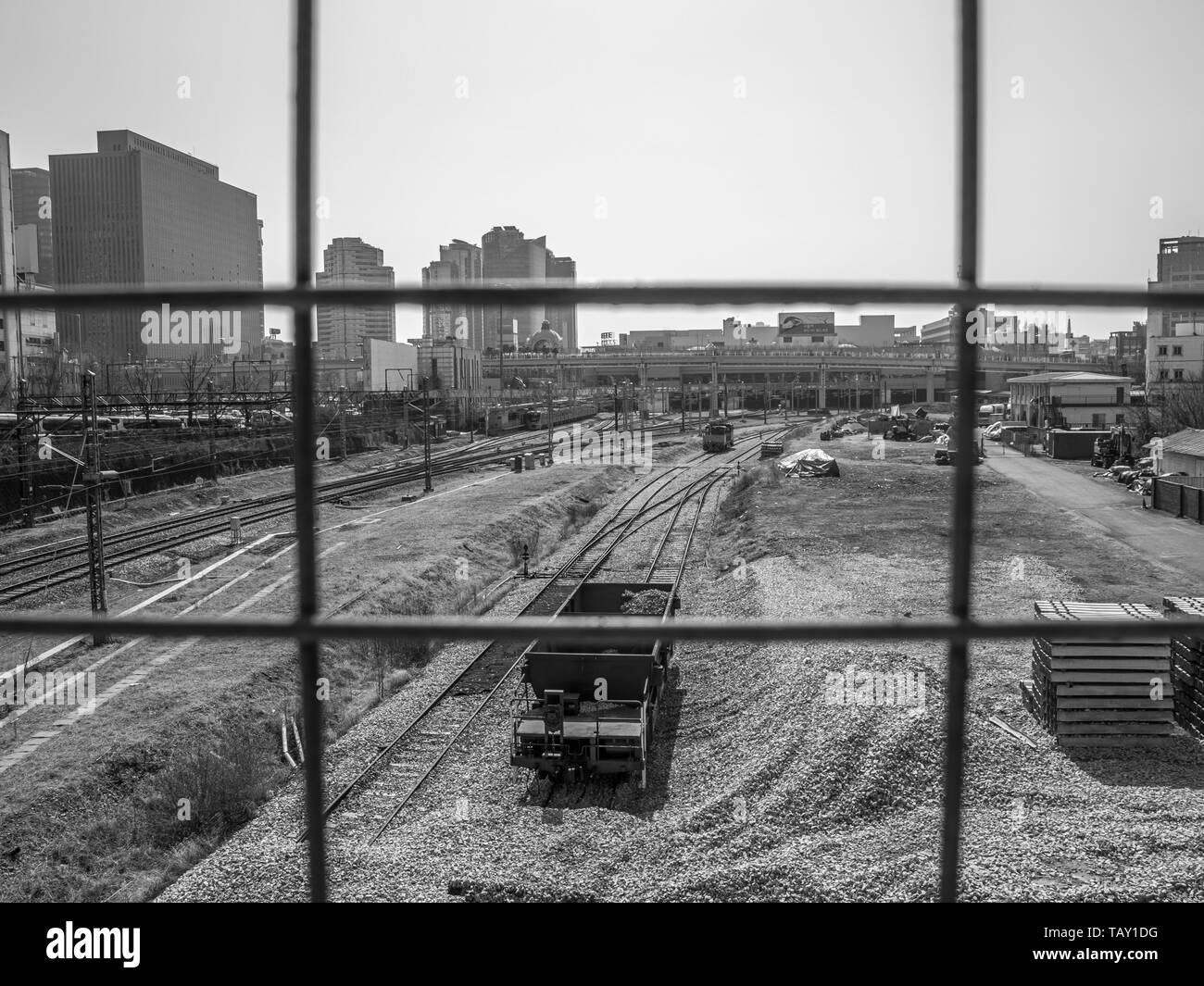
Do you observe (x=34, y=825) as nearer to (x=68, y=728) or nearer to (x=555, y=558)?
(x=68, y=728)

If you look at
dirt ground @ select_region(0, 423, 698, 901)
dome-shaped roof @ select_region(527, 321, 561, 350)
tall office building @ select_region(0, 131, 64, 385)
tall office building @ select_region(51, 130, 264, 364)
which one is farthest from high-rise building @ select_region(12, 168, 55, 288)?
dome-shaped roof @ select_region(527, 321, 561, 350)

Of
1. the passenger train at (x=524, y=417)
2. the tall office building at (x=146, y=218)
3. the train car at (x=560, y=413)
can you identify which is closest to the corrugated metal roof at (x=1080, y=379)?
the passenger train at (x=524, y=417)

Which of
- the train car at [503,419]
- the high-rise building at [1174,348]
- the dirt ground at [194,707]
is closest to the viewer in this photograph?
the dirt ground at [194,707]

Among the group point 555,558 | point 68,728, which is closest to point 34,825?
point 68,728

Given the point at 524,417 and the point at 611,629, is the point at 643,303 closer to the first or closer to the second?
the point at 611,629

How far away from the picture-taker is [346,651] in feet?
42.6

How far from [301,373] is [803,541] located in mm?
18093

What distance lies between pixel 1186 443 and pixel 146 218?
101 ft

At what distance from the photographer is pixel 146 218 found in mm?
31547

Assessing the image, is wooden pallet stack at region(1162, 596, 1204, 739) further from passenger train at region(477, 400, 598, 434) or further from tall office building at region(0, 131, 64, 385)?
passenger train at region(477, 400, 598, 434)

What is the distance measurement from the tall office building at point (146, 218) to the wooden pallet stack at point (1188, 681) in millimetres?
27166

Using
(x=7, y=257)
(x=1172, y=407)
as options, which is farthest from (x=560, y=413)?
(x=7, y=257)

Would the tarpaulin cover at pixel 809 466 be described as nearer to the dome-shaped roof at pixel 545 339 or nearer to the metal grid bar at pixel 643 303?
the metal grid bar at pixel 643 303

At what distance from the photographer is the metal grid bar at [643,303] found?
1.24 m
